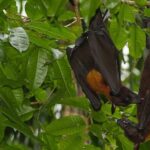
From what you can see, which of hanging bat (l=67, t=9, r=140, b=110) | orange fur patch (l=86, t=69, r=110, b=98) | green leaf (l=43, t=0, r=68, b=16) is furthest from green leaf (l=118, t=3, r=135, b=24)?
green leaf (l=43, t=0, r=68, b=16)

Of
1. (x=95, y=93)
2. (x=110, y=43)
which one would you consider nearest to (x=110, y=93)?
(x=95, y=93)

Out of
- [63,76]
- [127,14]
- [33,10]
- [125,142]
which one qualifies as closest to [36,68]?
[63,76]

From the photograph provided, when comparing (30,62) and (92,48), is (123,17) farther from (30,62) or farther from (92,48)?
(30,62)

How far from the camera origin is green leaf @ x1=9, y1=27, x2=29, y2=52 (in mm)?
1714

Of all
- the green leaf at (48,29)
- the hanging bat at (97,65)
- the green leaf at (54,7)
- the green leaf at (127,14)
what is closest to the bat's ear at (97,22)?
the hanging bat at (97,65)

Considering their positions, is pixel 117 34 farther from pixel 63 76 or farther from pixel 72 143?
pixel 72 143

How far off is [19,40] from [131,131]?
0.69m

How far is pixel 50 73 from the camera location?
2303 mm

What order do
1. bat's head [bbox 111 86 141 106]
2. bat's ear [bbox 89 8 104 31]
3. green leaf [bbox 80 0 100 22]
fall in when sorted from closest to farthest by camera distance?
green leaf [bbox 80 0 100 22], bat's head [bbox 111 86 141 106], bat's ear [bbox 89 8 104 31]

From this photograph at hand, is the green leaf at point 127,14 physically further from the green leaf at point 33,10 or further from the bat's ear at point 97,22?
the green leaf at point 33,10

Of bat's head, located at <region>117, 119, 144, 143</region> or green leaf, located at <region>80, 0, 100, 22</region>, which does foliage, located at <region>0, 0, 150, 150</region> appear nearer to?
green leaf, located at <region>80, 0, 100, 22</region>

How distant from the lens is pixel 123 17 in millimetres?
2088

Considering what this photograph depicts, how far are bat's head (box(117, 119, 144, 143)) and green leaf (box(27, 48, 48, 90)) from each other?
1.36 feet

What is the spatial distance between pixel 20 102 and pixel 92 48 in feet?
1.41
